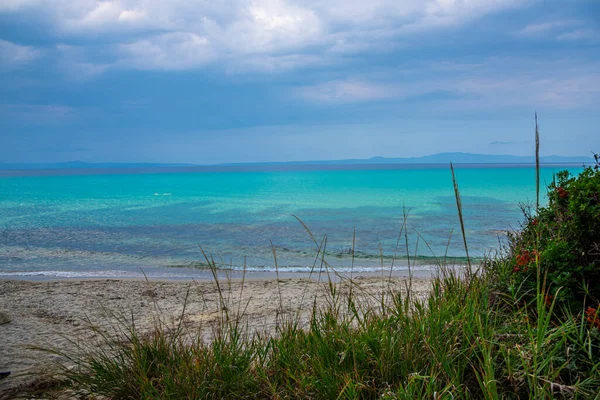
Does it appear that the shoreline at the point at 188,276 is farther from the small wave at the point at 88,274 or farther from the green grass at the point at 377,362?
the green grass at the point at 377,362

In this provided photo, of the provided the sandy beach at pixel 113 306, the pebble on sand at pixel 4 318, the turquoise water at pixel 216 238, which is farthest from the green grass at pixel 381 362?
the turquoise water at pixel 216 238

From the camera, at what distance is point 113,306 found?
848 centimetres

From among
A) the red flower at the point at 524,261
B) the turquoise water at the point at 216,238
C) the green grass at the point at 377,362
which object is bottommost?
the turquoise water at the point at 216,238

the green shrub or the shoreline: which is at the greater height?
the green shrub

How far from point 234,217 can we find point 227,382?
2476cm

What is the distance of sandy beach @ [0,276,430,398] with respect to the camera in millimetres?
5570

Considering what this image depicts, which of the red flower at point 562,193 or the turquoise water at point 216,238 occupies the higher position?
the red flower at point 562,193

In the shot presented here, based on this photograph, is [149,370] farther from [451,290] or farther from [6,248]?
[6,248]

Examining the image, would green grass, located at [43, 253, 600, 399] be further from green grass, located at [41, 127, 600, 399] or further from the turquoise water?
the turquoise water

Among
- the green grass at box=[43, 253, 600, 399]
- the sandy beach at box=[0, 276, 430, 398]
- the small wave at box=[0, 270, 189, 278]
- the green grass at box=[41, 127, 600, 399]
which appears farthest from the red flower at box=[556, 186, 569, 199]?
the small wave at box=[0, 270, 189, 278]

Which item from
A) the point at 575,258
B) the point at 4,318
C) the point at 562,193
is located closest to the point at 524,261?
the point at 575,258

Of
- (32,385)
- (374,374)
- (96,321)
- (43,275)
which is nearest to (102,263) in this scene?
(43,275)

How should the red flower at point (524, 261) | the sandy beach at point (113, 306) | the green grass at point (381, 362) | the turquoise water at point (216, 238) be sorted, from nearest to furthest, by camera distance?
the green grass at point (381, 362) < the red flower at point (524, 261) < the sandy beach at point (113, 306) < the turquoise water at point (216, 238)

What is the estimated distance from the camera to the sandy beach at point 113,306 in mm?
5570
